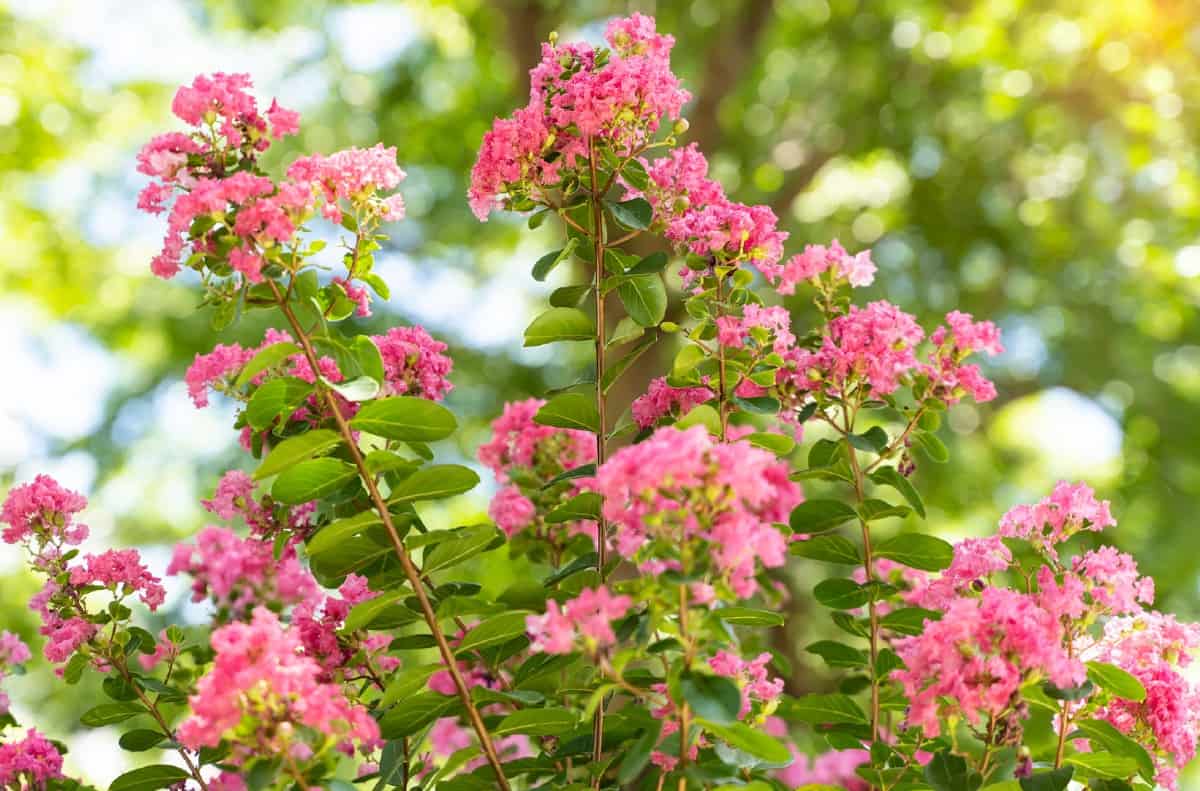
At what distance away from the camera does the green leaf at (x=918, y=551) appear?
1465 millimetres

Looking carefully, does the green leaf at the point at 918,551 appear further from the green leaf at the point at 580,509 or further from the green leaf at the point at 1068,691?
the green leaf at the point at 580,509

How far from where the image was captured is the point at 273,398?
129cm

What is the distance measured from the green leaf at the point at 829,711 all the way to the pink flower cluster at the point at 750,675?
10cm

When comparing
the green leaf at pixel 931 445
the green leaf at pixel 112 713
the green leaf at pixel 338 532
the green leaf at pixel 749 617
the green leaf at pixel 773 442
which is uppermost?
the green leaf at pixel 931 445

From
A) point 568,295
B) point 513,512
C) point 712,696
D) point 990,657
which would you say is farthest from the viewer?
point 513,512

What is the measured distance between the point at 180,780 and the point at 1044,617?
100 cm

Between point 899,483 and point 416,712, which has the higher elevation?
point 899,483

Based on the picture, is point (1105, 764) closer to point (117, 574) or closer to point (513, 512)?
point (513, 512)

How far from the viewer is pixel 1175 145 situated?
18.7 ft

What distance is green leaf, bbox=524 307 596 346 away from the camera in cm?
148

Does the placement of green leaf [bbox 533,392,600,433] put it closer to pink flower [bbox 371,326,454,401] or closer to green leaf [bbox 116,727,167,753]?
pink flower [bbox 371,326,454,401]

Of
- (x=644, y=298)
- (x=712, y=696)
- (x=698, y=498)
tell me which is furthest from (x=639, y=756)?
(x=644, y=298)

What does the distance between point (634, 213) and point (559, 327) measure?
0.17 meters

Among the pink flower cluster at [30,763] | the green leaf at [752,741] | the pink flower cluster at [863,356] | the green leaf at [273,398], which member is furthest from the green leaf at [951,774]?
the pink flower cluster at [30,763]
